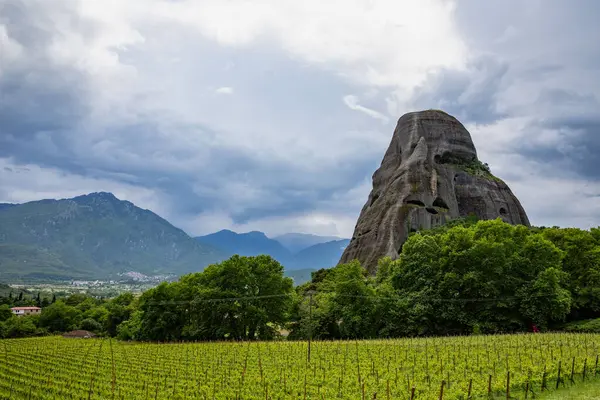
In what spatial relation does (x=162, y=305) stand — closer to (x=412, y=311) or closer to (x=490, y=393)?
(x=412, y=311)

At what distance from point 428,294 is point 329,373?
25150mm

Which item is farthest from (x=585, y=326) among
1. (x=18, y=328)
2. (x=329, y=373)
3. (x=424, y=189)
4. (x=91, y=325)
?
(x=18, y=328)

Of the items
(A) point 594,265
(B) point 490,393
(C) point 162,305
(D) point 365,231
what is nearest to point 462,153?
(D) point 365,231

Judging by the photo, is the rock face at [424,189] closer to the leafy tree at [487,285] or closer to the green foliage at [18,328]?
the leafy tree at [487,285]

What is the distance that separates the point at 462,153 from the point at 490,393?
9534cm

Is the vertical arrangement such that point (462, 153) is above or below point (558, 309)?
above

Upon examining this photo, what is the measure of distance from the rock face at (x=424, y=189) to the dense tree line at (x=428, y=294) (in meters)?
24.7

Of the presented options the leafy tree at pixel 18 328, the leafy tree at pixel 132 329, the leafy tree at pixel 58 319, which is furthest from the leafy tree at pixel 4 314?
the leafy tree at pixel 132 329

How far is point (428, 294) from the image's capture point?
47.6m

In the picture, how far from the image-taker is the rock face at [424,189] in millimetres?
86188

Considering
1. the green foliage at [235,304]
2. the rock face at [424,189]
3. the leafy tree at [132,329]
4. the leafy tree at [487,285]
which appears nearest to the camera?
the leafy tree at [487,285]

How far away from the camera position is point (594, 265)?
160 ft

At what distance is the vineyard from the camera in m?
20.6

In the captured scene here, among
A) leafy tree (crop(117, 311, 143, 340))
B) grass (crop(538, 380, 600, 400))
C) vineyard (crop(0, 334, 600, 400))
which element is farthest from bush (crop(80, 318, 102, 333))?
grass (crop(538, 380, 600, 400))
